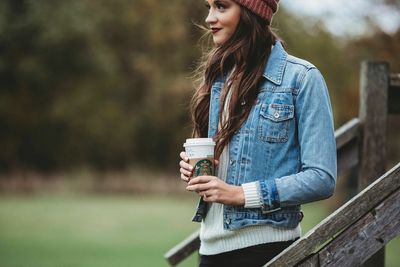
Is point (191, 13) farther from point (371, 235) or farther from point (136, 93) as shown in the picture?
point (371, 235)

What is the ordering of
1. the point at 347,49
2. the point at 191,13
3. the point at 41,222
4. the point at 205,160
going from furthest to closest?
the point at 191,13, the point at 41,222, the point at 347,49, the point at 205,160

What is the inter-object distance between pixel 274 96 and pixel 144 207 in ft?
62.9

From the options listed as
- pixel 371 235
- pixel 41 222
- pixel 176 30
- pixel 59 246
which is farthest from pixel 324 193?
pixel 176 30

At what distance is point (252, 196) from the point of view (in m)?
2.48

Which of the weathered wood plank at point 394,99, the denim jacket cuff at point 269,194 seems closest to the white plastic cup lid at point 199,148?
the denim jacket cuff at point 269,194

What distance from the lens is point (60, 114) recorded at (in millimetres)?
31625

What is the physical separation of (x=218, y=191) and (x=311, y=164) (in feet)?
1.16

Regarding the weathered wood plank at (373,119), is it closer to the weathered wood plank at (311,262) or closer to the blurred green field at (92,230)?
the weathered wood plank at (311,262)

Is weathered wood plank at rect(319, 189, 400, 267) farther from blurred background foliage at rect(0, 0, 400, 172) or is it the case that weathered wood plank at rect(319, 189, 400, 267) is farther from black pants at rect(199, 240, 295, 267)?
blurred background foliage at rect(0, 0, 400, 172)

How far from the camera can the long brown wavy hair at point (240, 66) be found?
2.65 m

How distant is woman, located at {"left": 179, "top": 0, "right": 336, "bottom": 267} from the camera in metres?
2.47

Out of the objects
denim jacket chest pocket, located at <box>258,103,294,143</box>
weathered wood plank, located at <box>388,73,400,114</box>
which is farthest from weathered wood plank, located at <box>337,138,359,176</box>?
denim jacket chest pocket, located at <box>258,103,294,143</box>

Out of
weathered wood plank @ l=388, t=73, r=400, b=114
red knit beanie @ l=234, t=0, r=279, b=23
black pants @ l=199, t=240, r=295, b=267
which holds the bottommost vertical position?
black pants @ l=199, t=240, r=295, b=267

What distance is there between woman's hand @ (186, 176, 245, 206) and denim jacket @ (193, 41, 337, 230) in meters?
Result: 0.09
